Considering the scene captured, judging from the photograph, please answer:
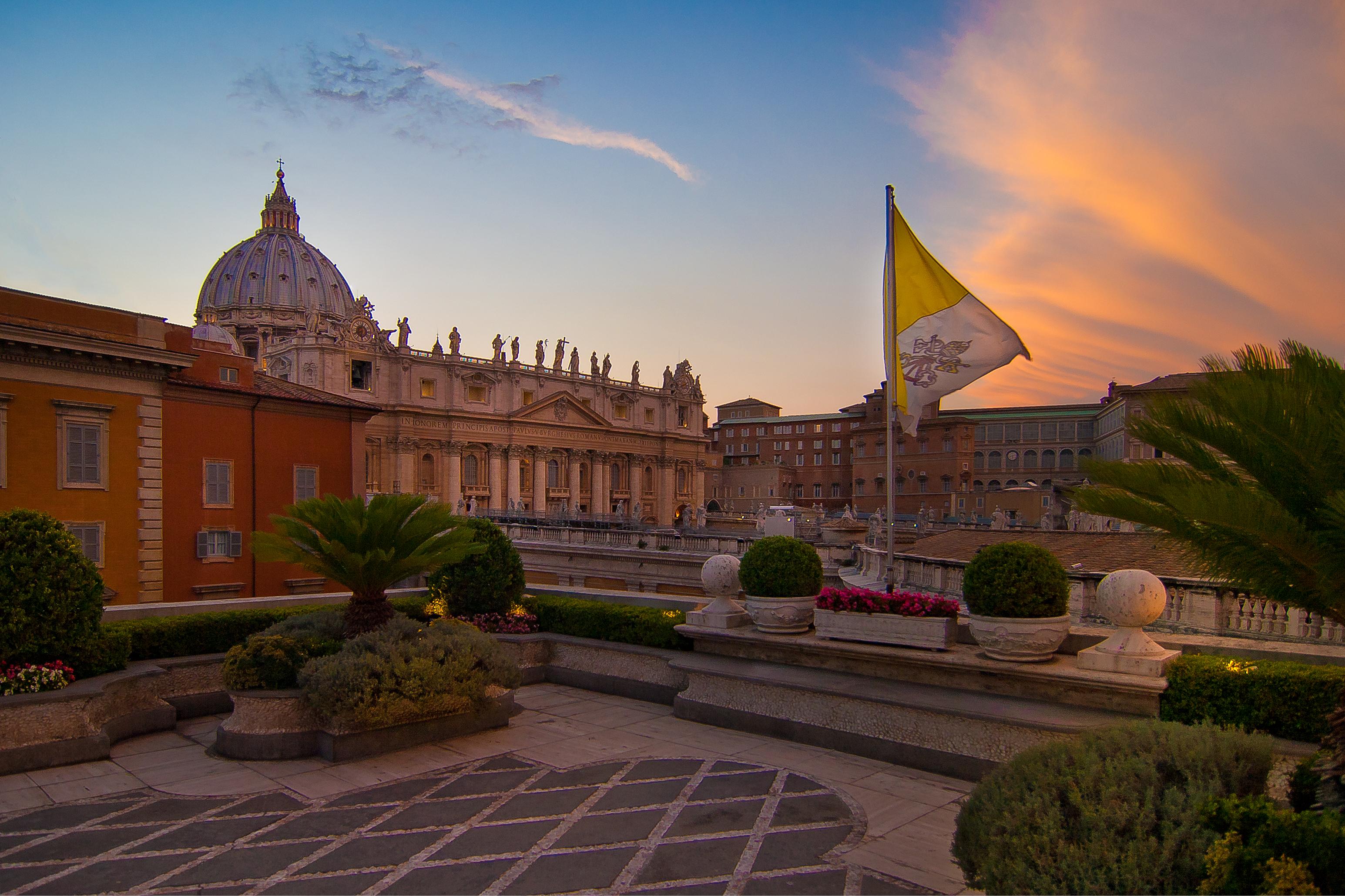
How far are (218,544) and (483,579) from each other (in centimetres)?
1246

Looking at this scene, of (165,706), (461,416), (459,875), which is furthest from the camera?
(461,416)

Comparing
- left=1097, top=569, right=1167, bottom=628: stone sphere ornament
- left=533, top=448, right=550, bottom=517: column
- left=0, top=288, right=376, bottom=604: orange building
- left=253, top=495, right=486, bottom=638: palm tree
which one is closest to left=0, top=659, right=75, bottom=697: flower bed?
left=253, top=495, right=486, bottom=638: palm tree

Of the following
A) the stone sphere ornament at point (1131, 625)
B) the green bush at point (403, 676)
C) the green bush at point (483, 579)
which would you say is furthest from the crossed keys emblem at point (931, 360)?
the green bush at point (483, 579)

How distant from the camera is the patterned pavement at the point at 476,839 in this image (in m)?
6.23

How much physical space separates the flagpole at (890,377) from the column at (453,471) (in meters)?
67.9

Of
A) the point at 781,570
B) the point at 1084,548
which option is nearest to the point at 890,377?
the point at 781,570

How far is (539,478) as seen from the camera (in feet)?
273

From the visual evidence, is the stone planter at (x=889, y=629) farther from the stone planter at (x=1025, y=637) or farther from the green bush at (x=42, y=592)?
the green bush at (x=42, y=592)

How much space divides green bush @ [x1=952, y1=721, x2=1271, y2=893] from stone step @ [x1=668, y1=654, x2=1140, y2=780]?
241 centimetres

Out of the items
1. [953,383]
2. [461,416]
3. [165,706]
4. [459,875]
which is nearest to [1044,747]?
[459,875]

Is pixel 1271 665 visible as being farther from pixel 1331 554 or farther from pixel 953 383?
pixel 953 383

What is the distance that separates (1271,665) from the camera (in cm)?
758

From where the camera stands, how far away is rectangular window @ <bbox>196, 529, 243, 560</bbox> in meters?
21.9

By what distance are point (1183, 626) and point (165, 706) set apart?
13871 millimetres
